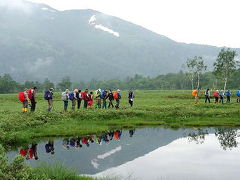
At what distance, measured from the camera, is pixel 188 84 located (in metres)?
197

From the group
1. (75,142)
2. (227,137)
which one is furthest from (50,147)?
(227,137)

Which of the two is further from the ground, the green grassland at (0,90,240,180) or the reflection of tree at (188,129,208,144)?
the green grassland at (0,90,240,180)

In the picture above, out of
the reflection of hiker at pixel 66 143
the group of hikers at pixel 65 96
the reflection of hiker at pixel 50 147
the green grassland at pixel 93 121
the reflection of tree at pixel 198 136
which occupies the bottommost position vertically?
the reflection of hiker at pixel 50 147

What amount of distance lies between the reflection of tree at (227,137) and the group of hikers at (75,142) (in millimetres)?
7554

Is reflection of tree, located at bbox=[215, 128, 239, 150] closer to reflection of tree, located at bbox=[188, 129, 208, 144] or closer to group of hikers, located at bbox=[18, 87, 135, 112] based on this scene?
reflection of tree, located at bbox=[188, 129, 208, 144]

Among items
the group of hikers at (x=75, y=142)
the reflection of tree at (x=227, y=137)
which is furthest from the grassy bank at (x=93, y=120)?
the reflection of tree at (x=227, y=137)

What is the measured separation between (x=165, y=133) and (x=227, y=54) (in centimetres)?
6829

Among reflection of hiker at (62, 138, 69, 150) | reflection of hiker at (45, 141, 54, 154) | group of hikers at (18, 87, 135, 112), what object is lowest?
reflection of hiker at (45, 141, 54, 154)

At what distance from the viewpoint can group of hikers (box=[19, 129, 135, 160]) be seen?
19.7m

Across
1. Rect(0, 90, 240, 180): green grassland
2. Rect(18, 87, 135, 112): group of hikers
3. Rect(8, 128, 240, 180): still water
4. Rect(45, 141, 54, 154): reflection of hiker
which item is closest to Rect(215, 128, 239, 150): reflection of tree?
Rect(8, 128, 240, 180): still water

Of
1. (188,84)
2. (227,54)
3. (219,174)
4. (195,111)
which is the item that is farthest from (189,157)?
(188,84)

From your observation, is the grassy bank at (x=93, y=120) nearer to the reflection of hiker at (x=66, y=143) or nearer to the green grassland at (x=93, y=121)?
the green grassland at (x=93, y=121)

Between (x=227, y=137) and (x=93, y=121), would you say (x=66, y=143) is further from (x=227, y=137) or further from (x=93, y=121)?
(x=227, y=137)

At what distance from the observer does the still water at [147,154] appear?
1612cm
